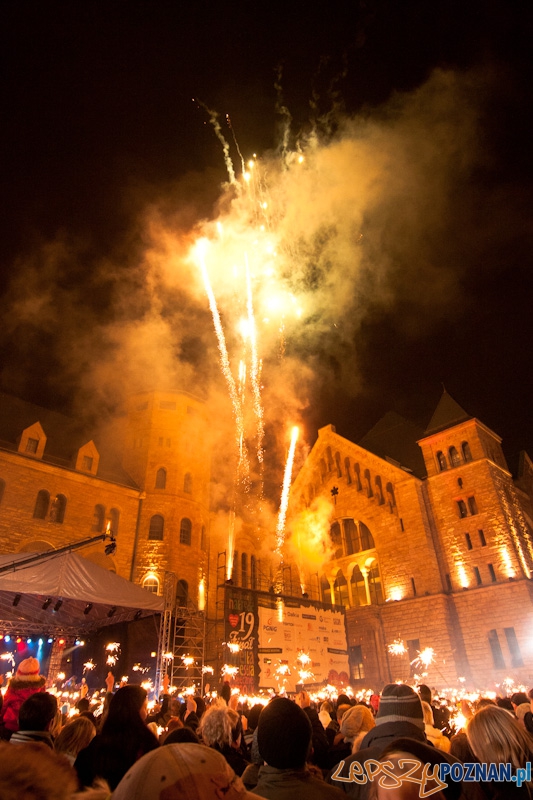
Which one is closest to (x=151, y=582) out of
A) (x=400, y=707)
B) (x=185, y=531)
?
(x=185, y=531)

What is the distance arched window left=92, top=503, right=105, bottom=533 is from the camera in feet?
85.1

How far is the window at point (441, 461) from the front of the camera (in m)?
29.3

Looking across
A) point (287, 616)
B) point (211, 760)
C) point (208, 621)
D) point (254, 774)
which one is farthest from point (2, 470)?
point (211, 760)

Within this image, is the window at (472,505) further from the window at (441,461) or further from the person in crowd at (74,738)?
the person in crowd at (74,738)

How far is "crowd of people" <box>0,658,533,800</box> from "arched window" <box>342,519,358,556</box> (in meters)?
27.7

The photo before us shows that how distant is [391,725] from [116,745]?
1899 millimetres

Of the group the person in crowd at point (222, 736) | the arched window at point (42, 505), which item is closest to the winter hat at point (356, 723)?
the person in crowd at point (222, 736)

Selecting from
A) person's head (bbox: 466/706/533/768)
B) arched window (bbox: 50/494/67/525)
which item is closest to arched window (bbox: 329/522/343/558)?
arched window (bbox: 50/494/67/525)

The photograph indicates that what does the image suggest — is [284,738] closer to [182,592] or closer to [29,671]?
[29,671]

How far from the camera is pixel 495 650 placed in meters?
23.6

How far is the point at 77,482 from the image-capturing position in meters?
25.9

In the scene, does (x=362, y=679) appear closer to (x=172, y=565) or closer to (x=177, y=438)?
(x=172, y=565)

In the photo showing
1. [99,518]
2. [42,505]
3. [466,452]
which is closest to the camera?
[42,505]

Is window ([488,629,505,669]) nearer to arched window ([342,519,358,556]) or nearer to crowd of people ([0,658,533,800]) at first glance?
arched window ([342,519,358,556])
